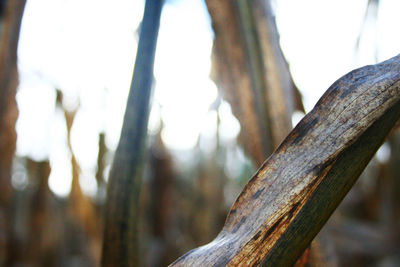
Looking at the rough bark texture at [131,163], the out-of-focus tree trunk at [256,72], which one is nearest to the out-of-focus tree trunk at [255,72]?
the out-of-focus tree trunk at [256,72]

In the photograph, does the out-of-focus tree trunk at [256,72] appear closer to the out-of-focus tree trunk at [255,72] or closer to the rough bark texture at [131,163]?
the out-of-focus tree trunk at [255,72]

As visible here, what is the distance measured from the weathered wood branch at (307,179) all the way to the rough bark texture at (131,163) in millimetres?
185

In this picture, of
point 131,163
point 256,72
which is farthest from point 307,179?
point 256,72

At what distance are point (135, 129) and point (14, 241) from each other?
242 cm

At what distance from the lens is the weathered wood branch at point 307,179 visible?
361mm

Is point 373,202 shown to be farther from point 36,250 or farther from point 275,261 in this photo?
point 275,261

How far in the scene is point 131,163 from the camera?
1.73ft

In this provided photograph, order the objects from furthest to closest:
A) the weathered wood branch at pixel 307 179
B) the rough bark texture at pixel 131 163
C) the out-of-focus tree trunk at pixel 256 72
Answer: the out-of-focus tree trunk at pixel 256 72 < the rough bark texture at pixel 131 163 < the weathered wood branch at pixel 307 179

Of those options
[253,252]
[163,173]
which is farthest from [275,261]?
[163,173]

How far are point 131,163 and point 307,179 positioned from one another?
0.26 metres

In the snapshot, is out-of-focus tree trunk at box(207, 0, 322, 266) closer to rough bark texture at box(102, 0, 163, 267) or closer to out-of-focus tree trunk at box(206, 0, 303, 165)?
out-of-focus tree trunk at box(206, 0, 303, 165)

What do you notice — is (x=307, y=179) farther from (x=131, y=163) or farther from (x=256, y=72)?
(x=256, y=72)

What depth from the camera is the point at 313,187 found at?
14.5 inches

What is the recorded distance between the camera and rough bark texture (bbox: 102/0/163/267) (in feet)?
1.70
